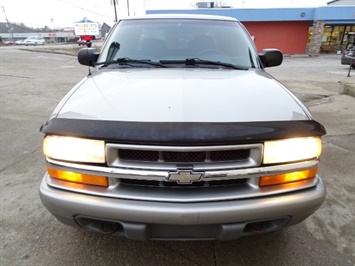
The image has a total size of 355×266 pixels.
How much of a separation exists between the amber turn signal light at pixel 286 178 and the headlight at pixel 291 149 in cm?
9

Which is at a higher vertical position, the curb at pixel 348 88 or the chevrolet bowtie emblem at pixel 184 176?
the chevrolet bowtie emblem at pixel 184 176

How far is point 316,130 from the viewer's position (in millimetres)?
1658

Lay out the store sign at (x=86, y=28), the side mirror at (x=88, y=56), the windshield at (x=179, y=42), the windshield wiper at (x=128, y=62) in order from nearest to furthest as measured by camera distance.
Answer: the windshield wiper at (x=128, y=62)
the windshield at (x=179, y=42)
the side mirror at (x=88, y=56)
the store sign at (x=86, y=28)

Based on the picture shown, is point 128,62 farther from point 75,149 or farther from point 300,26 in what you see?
point 300,26

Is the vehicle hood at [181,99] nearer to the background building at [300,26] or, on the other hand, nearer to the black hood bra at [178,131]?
the black hood bra at [178,131]

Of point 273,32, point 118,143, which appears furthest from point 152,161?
point 273,32

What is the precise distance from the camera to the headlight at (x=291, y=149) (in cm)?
162

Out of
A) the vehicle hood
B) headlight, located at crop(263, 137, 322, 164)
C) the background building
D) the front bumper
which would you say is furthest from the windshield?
the background building

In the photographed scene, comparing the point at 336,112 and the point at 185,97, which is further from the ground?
the point at 185,97

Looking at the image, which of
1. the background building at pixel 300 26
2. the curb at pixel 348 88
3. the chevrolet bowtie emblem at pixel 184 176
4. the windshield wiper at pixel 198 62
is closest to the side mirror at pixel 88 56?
the windshield wiper at pixel 198 62

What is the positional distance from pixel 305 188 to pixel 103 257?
4.93ft

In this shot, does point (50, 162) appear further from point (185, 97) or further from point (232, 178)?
point (232, 178)

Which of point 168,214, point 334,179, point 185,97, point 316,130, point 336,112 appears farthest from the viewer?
point 336,112

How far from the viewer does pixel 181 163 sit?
1.57m
